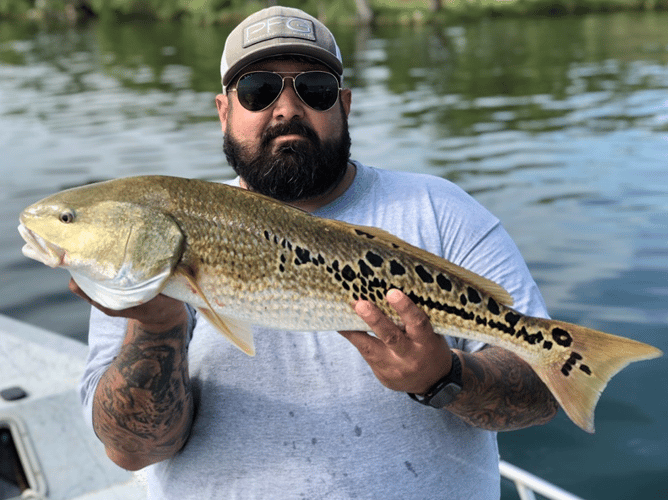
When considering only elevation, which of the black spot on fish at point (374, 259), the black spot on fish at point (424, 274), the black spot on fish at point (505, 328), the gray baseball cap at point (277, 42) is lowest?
the black spot on fish at point (505, 328)

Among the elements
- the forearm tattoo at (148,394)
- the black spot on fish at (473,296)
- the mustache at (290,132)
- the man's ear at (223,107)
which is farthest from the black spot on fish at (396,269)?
the man's ear at (223,107)

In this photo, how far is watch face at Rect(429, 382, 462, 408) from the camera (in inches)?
117

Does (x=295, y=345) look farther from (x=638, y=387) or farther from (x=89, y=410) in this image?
(x=638, y=387)

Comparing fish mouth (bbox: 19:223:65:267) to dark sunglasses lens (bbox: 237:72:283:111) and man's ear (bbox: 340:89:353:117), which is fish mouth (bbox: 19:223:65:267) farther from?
man's ear (bbox: 340:89:353:117)

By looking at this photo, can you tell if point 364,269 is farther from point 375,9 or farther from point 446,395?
point 375,9

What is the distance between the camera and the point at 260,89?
371 cm

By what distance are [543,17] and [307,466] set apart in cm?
5252

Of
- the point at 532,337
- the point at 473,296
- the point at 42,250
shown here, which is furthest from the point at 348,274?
the point at 42,250

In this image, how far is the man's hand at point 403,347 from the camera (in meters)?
2.70

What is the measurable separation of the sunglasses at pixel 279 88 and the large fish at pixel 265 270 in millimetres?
1014

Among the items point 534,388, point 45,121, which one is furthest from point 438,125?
point 534,388

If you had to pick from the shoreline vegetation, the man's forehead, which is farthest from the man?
the shoreline vegetation

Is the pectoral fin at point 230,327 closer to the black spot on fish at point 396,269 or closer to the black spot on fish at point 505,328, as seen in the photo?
the black spot on fish at point 396,269

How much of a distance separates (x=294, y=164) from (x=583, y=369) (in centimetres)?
156
